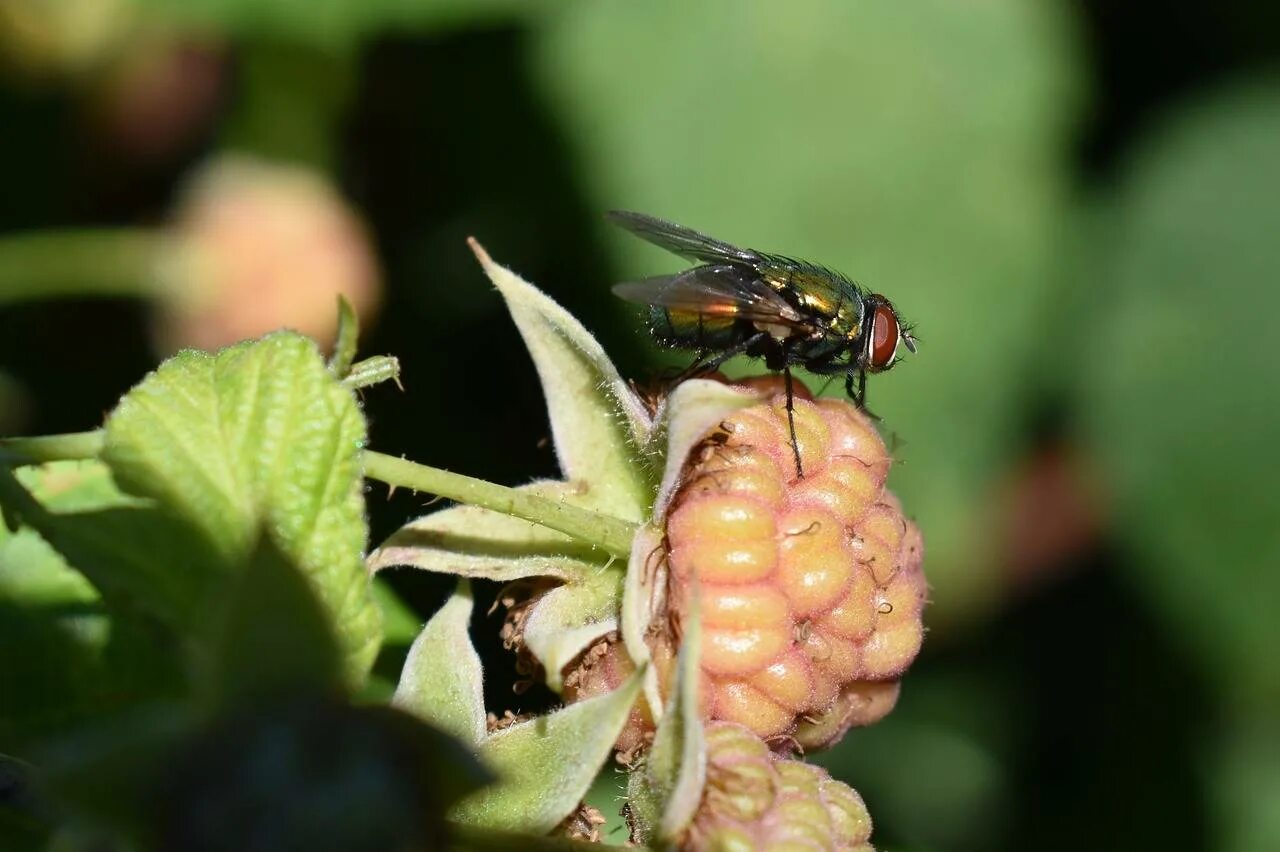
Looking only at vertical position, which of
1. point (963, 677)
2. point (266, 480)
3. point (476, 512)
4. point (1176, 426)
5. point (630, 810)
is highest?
point (266, 480)

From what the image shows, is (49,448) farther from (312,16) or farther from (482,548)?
(312,16)

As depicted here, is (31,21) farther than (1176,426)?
No

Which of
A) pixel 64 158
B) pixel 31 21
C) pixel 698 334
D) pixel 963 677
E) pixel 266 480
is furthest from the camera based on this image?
pixel 963 677

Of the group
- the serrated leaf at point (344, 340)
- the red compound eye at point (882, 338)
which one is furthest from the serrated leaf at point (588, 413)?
the red compound eye at point (882, 338)

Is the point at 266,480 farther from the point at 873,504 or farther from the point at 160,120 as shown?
the point at 160,120

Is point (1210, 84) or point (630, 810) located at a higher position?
point (1210, 84)

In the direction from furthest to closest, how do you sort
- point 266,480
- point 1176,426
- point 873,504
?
point 1176,426 < point 873,504 < point 266,480

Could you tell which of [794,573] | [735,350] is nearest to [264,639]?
[794,573]

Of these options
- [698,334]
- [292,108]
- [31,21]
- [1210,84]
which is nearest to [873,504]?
[698,334]

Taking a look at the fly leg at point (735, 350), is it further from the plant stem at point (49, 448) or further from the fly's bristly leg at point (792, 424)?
the plant stem at point (49, 448)
